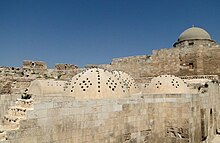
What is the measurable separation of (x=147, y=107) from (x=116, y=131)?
4.18ft

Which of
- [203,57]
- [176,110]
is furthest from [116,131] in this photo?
[203,57]

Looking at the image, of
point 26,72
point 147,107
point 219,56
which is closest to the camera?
point 147,107

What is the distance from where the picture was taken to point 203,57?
601 inches

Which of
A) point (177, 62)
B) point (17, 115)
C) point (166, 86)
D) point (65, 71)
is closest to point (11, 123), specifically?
point (17, 115)

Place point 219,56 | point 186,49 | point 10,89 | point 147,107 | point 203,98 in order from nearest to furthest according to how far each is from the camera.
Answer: point 147,107, point 203,98, point 10,89, point 219,56, point 186,49

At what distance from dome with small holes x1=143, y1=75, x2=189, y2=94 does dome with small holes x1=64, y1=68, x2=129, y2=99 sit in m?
2.22

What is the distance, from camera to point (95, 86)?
5945 mm

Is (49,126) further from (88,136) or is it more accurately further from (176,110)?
(176,110)

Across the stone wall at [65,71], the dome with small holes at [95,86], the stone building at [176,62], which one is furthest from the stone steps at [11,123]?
the stone building at [176,62]

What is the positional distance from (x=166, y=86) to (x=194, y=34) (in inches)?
572

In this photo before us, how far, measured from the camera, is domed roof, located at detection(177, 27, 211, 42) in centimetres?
2102

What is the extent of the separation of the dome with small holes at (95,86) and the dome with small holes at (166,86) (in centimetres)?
222

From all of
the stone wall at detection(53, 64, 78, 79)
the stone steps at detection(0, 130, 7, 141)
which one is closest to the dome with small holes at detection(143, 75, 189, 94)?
the stone steps at detection(0, 130, 7, 141)

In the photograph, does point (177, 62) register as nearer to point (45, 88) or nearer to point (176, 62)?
point (176, 62)
